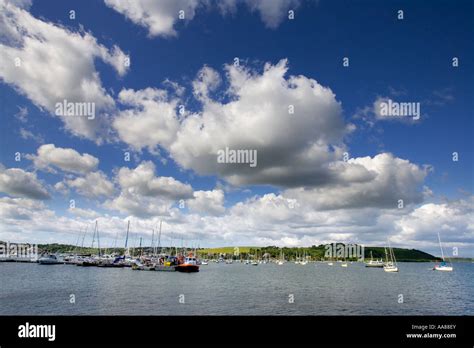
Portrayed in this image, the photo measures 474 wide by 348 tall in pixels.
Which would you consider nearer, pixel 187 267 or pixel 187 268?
pixel 187 268

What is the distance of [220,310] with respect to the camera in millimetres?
43375

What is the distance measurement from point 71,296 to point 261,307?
31343 millimetres
